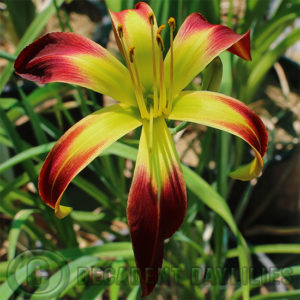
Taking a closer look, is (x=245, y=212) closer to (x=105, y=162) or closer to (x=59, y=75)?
(x=105, y=162)

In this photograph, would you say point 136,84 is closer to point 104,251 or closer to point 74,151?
point 74,151

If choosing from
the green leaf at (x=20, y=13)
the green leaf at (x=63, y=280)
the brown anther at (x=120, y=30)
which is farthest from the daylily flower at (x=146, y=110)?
the green leaf at (x=20, y=13)

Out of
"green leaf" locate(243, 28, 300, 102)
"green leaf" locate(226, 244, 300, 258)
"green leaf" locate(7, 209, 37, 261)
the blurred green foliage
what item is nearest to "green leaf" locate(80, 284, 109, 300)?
the blurred green foliage

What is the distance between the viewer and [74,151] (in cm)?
52

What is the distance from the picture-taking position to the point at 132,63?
1.90 ft

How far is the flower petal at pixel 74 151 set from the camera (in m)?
0.51

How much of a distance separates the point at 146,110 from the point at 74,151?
0.13 m

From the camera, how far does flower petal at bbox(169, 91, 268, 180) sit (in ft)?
1.72

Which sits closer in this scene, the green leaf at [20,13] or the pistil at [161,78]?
the pistil at [161,78]

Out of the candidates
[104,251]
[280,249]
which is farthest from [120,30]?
[280,249]

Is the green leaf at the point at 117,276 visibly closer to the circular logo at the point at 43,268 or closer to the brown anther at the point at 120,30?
the circular logo at the point at 43,268

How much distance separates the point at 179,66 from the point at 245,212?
0.87m

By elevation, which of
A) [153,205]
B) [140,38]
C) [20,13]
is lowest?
[153,205]

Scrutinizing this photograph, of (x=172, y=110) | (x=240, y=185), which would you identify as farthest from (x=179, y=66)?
(x=240, y=185)
